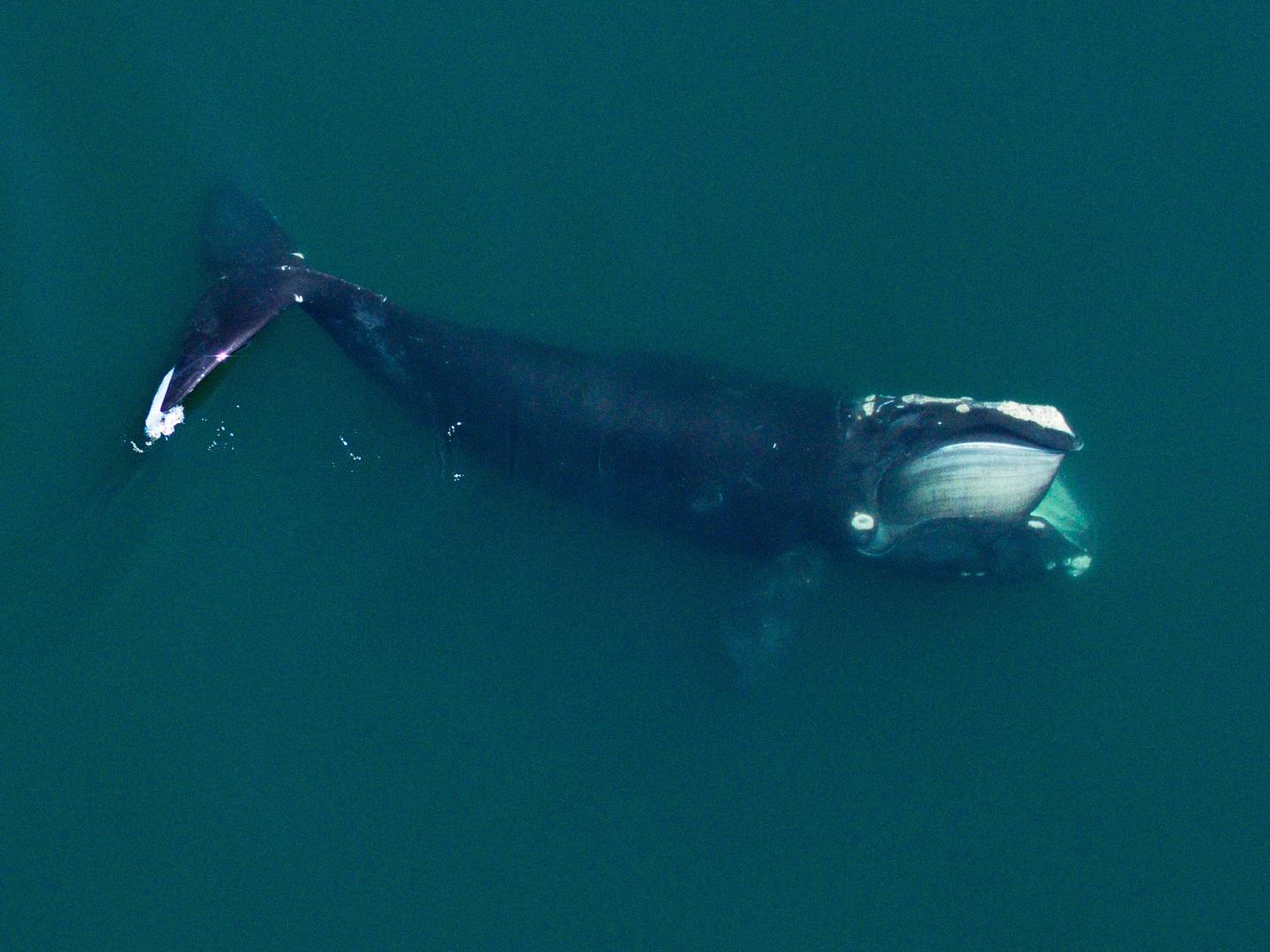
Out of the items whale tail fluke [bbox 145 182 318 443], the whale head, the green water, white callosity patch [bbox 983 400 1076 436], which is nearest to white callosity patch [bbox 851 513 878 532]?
the whale head

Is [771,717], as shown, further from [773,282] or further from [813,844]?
[773,282]

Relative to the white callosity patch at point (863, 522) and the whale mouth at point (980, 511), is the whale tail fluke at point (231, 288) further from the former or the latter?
the whale mouth at point (980, 511)

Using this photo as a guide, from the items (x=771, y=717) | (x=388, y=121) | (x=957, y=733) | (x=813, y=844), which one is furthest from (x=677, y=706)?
(x=388, y=121)

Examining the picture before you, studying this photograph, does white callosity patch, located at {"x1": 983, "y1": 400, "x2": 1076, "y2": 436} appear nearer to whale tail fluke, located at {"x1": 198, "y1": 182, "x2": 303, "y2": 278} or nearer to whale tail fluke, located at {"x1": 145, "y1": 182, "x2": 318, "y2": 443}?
whale tail fluke, located at {"x1": 145, "y1": 182, "x2": 318, "y2": 443}

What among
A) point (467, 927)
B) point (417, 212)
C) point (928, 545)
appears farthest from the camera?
point (417, 212)

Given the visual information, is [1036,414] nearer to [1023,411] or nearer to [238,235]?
[1023,411]

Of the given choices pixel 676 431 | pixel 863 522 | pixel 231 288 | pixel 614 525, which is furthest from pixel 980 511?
pixel 231 288
